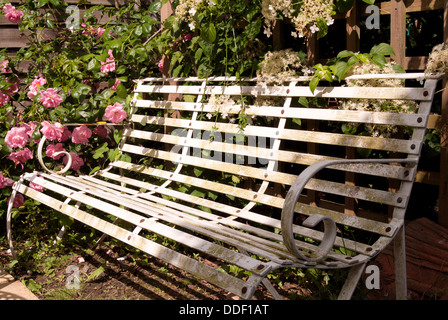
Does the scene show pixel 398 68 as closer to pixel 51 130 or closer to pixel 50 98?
pixel 51 130

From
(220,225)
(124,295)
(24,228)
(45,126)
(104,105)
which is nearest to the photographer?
(220,225)

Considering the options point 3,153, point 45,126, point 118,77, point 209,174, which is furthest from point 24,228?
point 209,174

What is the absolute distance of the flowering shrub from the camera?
10.6 ft

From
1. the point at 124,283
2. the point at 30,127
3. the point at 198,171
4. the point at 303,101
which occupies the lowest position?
the point at 124,283

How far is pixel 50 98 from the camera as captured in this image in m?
3.26

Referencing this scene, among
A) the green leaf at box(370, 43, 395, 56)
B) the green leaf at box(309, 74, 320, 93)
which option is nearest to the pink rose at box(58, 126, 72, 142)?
the green leaf at box(309, 74, 320, 93)

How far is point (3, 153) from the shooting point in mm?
3436

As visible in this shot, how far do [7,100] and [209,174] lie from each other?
161cm

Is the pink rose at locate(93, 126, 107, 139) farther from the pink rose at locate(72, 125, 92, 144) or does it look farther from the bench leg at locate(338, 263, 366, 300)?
the bench leg at locate(338, 263, 366, 300)

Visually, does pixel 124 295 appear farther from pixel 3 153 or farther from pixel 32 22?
pixel 32 22

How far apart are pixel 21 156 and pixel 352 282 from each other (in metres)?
2.40

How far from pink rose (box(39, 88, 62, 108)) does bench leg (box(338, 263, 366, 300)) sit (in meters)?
2.25

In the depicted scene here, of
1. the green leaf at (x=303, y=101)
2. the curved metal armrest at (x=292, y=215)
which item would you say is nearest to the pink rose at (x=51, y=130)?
the green leaf at (x=303, y=101)

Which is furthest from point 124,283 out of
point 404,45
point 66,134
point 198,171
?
point 404,45
